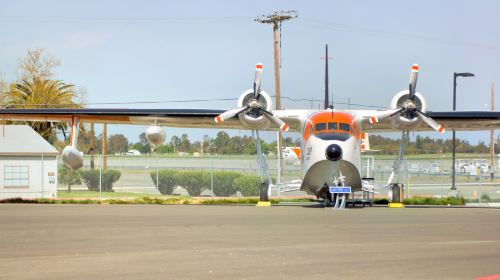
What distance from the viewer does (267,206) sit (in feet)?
87.1

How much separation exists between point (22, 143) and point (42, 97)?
575 inches

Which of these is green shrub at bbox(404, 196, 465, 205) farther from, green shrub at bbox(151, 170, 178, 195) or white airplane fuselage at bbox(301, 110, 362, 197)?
green shrub at bbox(151, 170, 178, 195)

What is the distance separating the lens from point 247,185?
40156 mm

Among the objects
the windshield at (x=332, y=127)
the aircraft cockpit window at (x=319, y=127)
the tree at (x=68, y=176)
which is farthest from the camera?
the tree at (x=68, y=176)

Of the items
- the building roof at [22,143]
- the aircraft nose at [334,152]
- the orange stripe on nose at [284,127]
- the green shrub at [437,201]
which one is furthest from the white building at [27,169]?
the green shrub at [437,201]

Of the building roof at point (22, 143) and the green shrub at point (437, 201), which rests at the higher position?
the building roof at point (22, 143)

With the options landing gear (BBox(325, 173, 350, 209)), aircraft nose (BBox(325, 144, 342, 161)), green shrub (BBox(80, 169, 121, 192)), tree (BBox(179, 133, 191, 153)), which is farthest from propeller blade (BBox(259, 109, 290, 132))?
tree (BBox(179, 133, 191, 153))

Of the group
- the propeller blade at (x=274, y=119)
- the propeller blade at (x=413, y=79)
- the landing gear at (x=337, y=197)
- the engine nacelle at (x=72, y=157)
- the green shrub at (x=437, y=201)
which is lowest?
the green shrub at (x=437, y=201)

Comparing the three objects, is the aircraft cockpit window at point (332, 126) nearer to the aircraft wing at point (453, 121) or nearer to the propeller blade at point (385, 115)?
the propeller blade at point (385, 115)

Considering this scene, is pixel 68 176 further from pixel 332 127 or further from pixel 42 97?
pixel 332 127

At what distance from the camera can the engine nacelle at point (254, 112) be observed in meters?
26.4

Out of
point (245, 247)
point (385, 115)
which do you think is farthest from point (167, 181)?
point (245, 247)

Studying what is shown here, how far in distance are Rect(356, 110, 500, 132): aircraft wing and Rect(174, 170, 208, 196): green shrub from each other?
542 inches

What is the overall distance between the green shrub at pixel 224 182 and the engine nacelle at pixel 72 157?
14848mm
